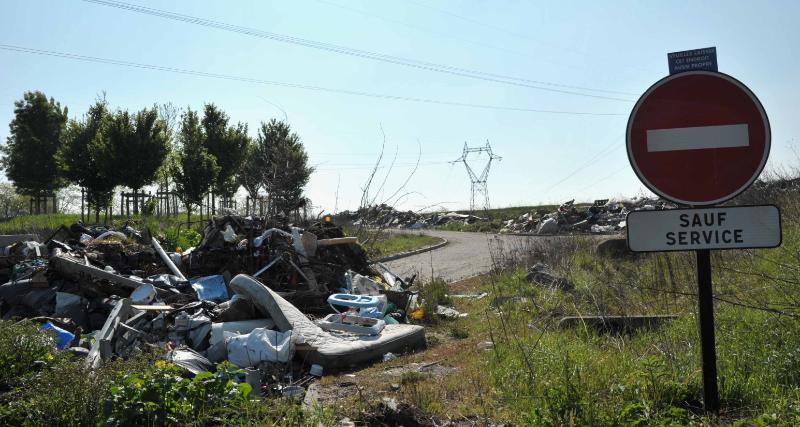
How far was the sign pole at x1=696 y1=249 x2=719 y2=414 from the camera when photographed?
3.67 m

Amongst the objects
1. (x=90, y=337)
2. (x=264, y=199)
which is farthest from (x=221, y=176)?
(x=90, y=337)

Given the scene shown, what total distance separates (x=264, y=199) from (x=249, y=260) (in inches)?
185

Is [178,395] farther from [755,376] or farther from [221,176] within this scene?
[221,176]

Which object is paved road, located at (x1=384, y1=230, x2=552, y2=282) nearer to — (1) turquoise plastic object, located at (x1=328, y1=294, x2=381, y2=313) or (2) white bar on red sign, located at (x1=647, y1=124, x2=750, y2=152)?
(1) turquoise plastic object, located at (x1=328, y1=294, x2=381, y2=313)

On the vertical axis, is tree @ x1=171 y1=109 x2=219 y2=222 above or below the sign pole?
above

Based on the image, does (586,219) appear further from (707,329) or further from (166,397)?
(166,397)

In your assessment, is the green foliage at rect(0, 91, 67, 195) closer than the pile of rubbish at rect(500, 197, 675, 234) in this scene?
No

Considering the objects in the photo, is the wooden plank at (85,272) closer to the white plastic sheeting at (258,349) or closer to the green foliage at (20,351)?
the green foliage at (20,351)

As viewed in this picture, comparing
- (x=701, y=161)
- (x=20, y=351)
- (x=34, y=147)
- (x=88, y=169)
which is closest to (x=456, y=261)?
(x=20, y=351)

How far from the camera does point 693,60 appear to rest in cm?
374

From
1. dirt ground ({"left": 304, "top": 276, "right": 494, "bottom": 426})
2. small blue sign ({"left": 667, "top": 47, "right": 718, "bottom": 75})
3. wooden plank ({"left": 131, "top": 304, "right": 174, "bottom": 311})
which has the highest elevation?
small blue sign ({"left": 667, "top": 47, "right": 718, "bottom": 75})

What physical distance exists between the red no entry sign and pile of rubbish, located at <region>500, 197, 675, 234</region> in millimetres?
26198

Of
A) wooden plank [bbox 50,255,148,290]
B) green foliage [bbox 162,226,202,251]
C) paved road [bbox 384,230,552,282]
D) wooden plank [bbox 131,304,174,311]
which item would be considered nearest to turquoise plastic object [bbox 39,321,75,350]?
wooden plank [bbox 131,304,174,311]

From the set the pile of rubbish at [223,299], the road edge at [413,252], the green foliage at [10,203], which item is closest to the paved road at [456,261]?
the road edge at [413,252]
